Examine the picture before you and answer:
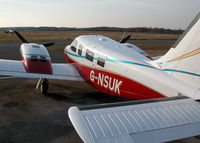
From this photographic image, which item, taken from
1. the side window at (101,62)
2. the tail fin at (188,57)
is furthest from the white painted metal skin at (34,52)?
the tail fin at (188,57)

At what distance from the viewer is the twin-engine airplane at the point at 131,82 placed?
11.8 ft

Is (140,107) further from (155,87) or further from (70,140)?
(70,140)

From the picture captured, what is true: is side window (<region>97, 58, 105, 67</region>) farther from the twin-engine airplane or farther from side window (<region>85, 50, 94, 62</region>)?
side window (<region>85, 50, 94, 62</region>)

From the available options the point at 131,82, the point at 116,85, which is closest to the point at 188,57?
the point at 131,82

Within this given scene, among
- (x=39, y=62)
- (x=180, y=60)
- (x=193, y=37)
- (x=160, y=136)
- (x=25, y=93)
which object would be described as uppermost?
(x=193, y=37)

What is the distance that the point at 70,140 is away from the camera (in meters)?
7.21

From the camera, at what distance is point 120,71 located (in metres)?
8.41

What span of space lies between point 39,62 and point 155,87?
6.79 meters

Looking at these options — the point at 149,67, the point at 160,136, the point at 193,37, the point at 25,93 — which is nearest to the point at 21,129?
the point at 25,93

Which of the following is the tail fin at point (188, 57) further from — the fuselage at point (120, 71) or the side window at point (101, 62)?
the side window at point (101, 62)

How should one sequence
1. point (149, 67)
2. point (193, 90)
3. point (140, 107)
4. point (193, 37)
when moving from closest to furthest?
point (140, 107)
point (193, 90)
point (193, 37)
point (149, 67)

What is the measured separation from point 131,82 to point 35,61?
579 centimetres

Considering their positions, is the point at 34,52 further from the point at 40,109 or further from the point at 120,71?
the point at 120,71

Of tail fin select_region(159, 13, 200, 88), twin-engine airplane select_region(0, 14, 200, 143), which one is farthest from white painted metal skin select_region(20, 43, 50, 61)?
tail fin select_region(159, 13, 200, 88)
